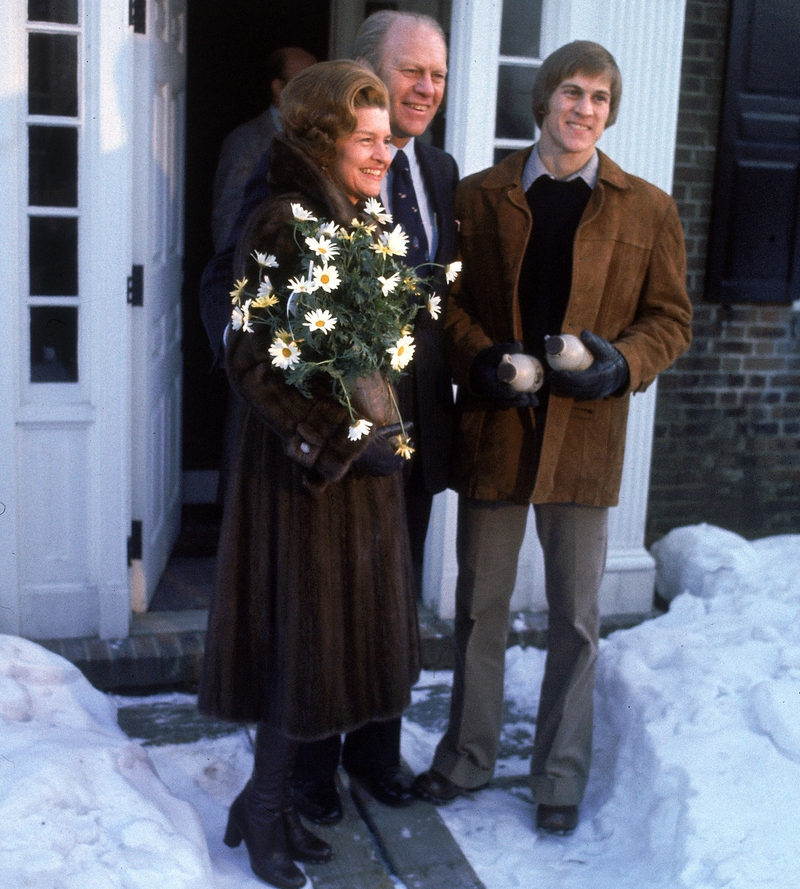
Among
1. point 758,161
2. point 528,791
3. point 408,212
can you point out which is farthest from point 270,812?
point 758,161

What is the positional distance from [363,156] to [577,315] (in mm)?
779

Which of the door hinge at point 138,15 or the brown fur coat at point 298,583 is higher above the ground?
the door hinge at point 138,15

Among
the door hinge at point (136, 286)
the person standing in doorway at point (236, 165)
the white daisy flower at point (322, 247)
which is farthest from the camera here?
the person standing in doorway at point (236, 165)

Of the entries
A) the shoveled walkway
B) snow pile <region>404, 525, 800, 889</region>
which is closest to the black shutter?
snow pile <region>404, 525, 800, 889</region>

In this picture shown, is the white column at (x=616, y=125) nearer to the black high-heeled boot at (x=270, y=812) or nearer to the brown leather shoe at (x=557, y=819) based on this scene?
the brown leather shoe at (x=557, y=819)

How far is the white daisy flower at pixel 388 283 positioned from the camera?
2.50m

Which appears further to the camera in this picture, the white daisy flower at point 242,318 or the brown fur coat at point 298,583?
the brown fur coat at point 298,583

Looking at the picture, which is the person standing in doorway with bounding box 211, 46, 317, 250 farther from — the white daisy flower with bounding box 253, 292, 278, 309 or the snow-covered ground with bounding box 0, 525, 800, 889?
the white daisy flower with bounding box 253, 292, 278, 309

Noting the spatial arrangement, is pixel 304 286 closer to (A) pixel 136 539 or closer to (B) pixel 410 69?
(B) pixel 410 69

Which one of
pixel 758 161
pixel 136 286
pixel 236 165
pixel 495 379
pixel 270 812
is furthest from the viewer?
pixel 236 165

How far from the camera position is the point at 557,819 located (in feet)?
10.5

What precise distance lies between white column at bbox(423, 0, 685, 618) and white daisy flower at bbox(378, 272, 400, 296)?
1824mm

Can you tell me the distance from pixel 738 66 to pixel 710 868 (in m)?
3.37

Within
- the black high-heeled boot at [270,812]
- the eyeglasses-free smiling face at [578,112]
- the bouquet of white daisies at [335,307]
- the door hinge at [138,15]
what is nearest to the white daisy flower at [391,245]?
the bouquet of white daisies at [335,307]
